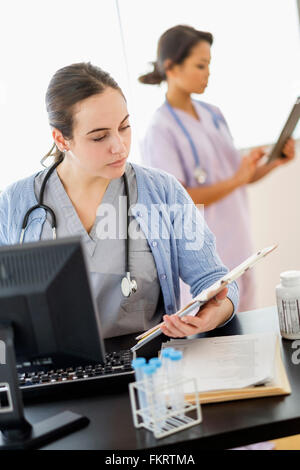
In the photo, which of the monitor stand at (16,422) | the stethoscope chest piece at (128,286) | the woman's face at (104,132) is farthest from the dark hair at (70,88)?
the monitor stand at (16,422)

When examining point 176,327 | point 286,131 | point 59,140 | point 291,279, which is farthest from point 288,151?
point 176,327

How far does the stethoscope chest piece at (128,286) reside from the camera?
154 centimetres

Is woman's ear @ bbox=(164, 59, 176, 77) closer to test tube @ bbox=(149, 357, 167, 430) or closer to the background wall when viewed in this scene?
the background wall

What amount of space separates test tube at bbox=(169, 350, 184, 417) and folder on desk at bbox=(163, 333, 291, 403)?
0.15 ft

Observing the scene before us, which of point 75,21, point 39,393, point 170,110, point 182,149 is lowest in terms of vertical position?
point 39,393

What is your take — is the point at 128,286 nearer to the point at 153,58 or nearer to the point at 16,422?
the point at 16,422

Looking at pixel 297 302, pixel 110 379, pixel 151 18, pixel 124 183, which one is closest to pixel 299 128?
pixel 151 18

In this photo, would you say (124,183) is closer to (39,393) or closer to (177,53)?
(39,393)

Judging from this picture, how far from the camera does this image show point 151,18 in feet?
8.93

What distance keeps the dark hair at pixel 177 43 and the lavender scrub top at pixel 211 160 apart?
179 mm

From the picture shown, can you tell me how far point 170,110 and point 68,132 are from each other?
0.87 m

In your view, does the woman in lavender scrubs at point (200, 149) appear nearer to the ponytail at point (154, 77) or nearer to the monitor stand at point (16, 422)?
the ponytail at point (154, 77)

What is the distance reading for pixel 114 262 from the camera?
1590 millimetres

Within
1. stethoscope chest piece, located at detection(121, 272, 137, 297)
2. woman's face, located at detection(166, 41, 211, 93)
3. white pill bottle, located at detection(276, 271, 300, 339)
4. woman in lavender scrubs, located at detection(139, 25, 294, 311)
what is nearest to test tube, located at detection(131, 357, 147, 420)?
white pill bottle, located at detection(276, 271, 300, 339)
